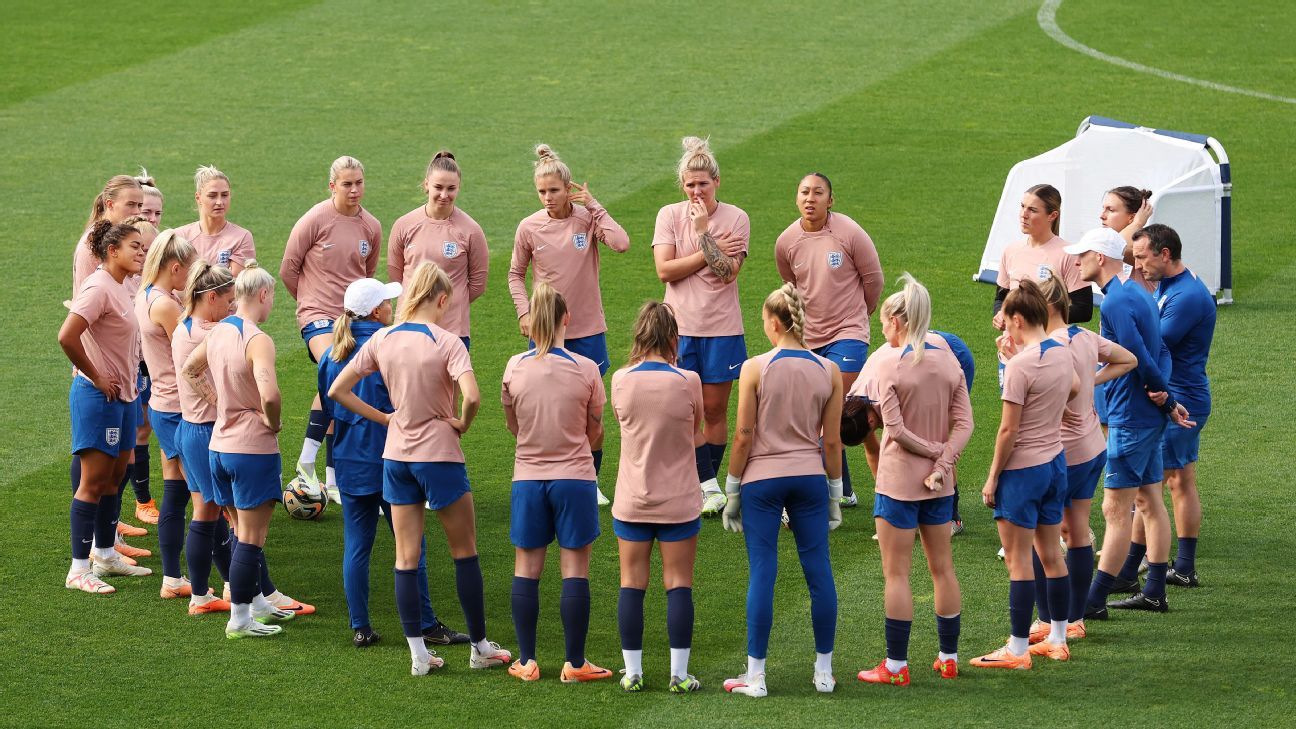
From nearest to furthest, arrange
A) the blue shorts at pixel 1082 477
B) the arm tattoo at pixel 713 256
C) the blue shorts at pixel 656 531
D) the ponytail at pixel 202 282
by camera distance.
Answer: the blue shorts at pixel 656 531, the blue shorts at pixel 1082 477, the ponytail at pixel 202 282, the arm tattoo at pixel 713 256

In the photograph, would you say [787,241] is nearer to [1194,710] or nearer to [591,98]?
[1194,710]

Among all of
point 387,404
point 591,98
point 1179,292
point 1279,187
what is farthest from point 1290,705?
point 591,98

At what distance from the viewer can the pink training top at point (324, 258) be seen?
9.59m

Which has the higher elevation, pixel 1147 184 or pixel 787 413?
pixel 1147 184

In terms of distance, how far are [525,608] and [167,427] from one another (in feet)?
7.91

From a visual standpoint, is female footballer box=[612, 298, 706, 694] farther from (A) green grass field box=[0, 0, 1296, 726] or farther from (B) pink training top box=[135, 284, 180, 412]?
(B) pink training top box=[135, 284, 180, 412]

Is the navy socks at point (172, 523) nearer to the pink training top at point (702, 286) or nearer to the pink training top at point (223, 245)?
the pink training top at point (223, 245)

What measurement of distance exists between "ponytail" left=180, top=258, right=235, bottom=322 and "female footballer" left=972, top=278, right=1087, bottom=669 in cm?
376

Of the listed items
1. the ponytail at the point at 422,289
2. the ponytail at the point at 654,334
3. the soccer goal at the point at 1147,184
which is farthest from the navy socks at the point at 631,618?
the soccer goal at the point at 1147,184

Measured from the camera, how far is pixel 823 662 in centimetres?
707

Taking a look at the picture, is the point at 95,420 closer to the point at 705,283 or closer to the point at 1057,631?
the point at 705,283

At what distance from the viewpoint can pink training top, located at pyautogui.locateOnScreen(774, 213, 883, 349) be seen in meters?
9.29

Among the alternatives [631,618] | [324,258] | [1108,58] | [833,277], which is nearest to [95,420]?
[324,258]

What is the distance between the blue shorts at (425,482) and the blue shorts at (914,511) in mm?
1915
